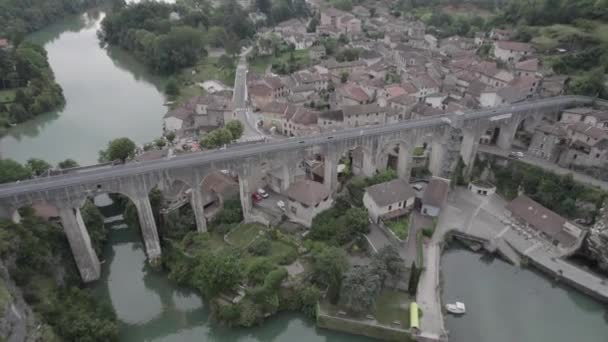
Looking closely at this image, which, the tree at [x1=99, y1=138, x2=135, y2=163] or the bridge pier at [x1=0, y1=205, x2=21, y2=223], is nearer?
the bridge pier at [x1=0, y1=205, x2=21, y2=223]

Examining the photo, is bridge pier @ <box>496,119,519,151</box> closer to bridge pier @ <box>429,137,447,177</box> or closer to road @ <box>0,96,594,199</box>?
road @ <box>0,96,594,199</box>

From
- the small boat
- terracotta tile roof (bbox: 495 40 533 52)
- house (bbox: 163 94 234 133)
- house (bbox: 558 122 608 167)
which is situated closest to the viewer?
the small boat

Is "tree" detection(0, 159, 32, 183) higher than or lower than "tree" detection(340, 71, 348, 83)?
lower

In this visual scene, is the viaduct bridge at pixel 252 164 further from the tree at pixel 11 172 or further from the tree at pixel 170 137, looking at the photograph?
the tree at pixel 170 137

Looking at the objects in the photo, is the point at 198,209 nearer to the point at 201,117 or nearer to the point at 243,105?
the point at 201,117

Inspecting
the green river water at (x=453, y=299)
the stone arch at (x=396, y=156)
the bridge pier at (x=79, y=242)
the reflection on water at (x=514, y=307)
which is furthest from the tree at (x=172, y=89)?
the reflection on water at (x=514, y=307)

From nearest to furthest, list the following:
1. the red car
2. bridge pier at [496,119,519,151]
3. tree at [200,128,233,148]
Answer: the red car
tree at [200,128,233,148]
bridge pier at [496,119,519,151]

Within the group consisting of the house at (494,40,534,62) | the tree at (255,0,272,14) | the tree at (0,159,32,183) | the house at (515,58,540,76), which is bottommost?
the tree at (0,159,32,183)

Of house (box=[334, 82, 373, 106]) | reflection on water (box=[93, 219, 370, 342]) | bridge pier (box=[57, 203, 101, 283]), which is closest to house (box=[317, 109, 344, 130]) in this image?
house (box=[334, 82, 373, 106])
